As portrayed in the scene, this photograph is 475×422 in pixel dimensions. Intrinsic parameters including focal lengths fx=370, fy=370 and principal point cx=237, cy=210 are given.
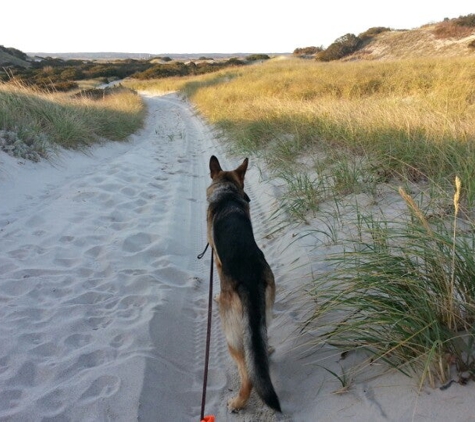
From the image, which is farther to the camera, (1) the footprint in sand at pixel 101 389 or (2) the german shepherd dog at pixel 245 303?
(1) the footprint in sand at pixel 101 389

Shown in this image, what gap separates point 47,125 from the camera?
8383 millimetres

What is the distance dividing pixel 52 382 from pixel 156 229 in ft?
8.51

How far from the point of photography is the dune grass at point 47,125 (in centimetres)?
698

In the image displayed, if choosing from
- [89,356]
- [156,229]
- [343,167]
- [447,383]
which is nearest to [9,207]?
[156,229]

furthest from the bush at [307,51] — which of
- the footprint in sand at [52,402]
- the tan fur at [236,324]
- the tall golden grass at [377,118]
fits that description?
the footprint in sand at [52,402]

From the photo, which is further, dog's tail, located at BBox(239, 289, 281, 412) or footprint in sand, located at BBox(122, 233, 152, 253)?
footprint in sand, located at BBox(122, 233, 152, 253)

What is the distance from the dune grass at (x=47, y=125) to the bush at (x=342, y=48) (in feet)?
75.5

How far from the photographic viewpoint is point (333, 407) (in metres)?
2.06

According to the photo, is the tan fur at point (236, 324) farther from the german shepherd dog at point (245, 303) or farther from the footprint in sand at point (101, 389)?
the footprint in sand at point (101, 389)

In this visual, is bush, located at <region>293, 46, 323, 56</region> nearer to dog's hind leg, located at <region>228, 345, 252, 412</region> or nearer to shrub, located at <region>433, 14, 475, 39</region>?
shrub, located at <region>433, 14, 475, 39</region>

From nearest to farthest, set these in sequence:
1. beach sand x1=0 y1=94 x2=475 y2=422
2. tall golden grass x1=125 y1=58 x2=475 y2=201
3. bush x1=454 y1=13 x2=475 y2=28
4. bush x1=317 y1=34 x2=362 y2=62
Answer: beach sand x1=0 y1=94 x2=475 y2=422
tall golden grass x1=125 y1=58 x2=475 y2=201
bush x1=454 y1=13 x2=475 y2=28
bush x1=317 y1=34 x2=362 y2=62

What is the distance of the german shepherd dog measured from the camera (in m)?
1.98

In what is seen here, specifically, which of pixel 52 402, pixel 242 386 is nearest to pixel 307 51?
pixel 242 386

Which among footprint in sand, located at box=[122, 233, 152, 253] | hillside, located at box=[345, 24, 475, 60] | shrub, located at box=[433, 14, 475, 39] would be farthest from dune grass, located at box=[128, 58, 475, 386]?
shrub, located at box=[433, 14, 475, 39]
